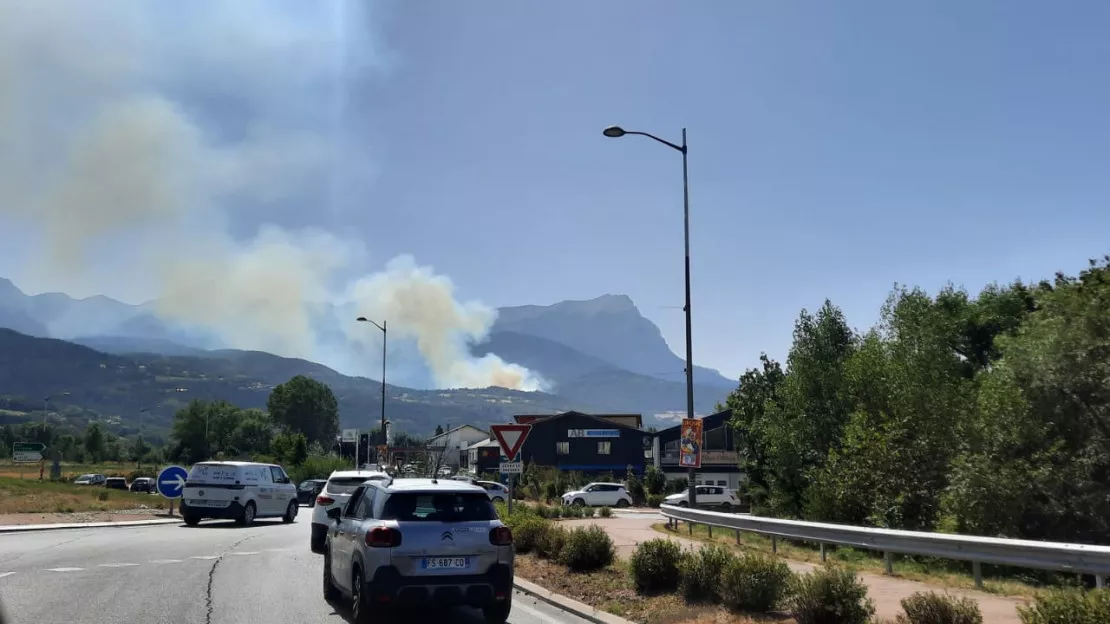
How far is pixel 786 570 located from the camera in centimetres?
952

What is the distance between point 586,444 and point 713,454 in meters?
15.0

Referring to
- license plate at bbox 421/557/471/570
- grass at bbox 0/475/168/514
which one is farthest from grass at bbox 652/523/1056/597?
grass at bbox 0/475/168/514

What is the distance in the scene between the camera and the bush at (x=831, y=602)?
307 inches

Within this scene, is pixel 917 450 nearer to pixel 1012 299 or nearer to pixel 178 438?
pixel 1012 299

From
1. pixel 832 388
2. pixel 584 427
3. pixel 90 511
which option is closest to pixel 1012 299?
pixel 832 388

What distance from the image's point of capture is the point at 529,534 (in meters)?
15.9

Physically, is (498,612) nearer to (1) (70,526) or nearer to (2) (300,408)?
(1) (70,526)

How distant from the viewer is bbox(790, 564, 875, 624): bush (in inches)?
307

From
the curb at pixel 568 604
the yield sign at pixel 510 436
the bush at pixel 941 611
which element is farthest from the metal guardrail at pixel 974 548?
the yield sign at pixel 510 436

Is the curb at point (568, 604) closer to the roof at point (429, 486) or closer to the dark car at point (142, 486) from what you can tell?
the roof at point (429, 486)

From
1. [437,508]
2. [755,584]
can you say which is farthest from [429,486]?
[755,584]

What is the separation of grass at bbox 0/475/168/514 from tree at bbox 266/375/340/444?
14508 centimetres

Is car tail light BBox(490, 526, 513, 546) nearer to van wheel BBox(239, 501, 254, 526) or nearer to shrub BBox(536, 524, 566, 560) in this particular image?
shrub BBox(536, 524, 566, 560)

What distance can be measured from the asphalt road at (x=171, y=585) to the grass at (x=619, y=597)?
0.59 metres
